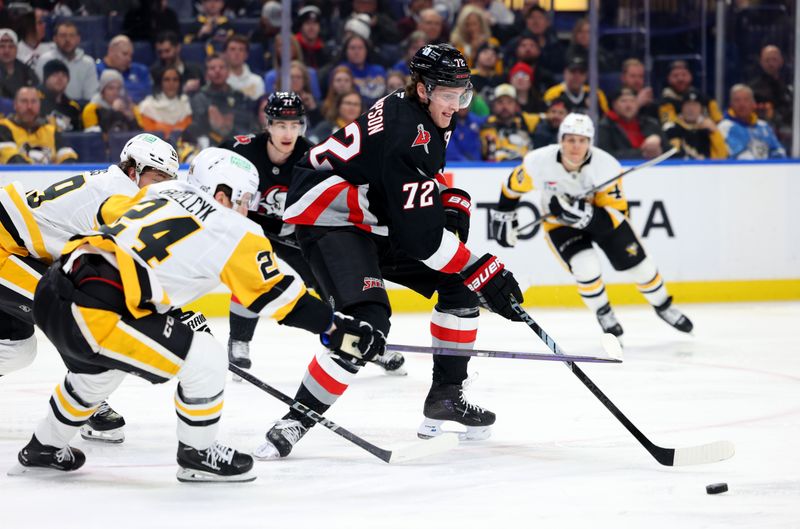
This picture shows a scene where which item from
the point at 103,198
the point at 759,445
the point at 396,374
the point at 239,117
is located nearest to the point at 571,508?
the point at 759,445

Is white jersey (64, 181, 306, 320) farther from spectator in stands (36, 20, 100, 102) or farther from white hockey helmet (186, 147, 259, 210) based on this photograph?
spectator in stands (36, 20, 100, 102)

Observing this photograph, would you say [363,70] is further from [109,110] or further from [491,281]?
[491,281]

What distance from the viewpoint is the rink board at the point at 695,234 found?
274 inches

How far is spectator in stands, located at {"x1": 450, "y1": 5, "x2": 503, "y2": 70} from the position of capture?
730 centimetres

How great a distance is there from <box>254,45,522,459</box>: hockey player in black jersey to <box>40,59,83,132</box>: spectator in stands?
3123 millimetres

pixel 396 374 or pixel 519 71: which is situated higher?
pixel 519 71

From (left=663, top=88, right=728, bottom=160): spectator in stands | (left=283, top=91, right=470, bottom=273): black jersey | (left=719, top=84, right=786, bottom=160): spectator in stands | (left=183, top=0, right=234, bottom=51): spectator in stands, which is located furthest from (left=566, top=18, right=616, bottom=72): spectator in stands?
(left=283, top=91, right=470, bottom=273): black jersey

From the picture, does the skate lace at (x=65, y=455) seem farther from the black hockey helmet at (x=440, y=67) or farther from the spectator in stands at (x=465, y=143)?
the spectator in stands at (x=465, y=143)

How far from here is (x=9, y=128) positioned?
21.1 feet

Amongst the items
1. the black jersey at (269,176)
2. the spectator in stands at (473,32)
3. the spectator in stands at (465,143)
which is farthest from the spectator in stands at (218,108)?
the black jersey at (269,176)

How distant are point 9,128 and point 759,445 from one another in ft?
14.1

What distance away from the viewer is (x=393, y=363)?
16.4ft

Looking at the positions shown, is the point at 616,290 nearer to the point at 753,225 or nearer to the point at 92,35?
the point at 753,225

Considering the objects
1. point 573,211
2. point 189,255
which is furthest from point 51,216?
point 573,211
